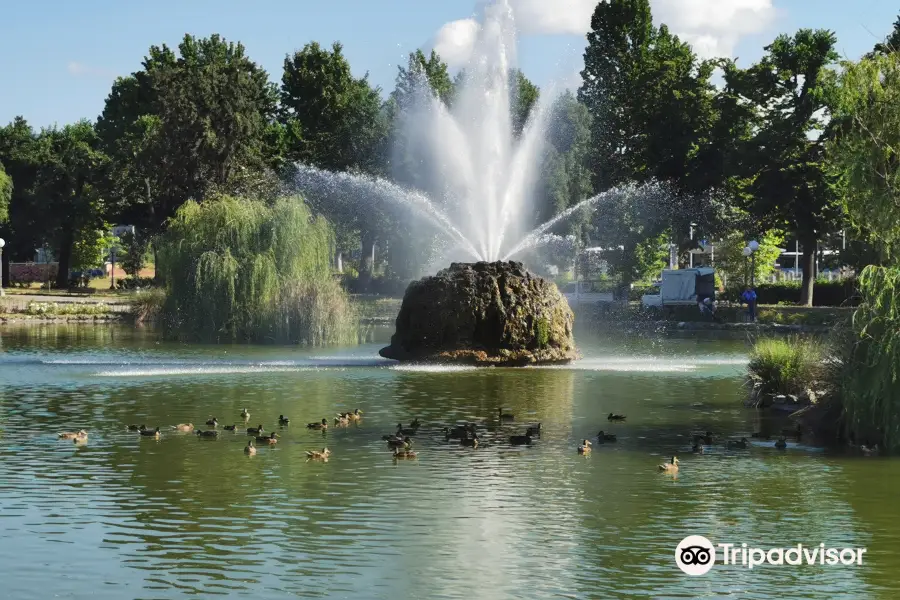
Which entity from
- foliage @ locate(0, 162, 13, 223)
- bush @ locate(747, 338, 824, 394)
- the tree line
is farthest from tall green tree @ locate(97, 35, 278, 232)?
bush @ locate(747, 338, 824, 394)

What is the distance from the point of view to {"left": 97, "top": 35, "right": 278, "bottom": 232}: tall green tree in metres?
88.9

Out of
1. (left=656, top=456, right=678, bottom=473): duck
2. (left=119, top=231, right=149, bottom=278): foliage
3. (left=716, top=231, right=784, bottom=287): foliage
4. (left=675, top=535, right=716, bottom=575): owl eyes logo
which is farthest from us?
(left=119, top=231, right=149, bottom=278): foliage

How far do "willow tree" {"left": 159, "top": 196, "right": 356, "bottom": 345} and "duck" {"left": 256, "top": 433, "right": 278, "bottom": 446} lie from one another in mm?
26259

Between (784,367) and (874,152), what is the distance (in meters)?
6.86

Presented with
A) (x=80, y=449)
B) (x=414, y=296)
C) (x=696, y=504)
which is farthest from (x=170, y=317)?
A: (x=696, y=504)

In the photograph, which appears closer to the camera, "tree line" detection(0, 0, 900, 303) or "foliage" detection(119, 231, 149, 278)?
"tree line" detection(0, 0, 900, 303)

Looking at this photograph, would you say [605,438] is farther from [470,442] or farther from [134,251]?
[134,251]

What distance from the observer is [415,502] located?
18.6 metres

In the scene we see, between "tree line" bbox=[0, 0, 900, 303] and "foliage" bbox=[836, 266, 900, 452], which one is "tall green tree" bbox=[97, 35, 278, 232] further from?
"foliage" bbox=[836, 266, 900, 452]

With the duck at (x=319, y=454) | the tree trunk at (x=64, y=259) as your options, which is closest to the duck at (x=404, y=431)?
the duck at (x=319, y=454)

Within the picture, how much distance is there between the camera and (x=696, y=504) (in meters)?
18.5

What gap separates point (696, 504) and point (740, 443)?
18.0ft

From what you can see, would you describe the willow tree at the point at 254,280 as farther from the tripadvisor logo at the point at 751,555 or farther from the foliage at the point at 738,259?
the foliage at the point at 738,259

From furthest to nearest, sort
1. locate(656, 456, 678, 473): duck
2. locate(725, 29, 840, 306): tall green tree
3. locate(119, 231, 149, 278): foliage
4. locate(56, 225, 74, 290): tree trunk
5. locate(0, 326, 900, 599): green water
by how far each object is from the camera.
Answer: locate(119, 231, 149, 278): foliage
locate(56, 225, 74, 290): tree trunk
locate(725, 29, 840, 306): tall green tree
locate(656, 456, 678, 473): duck
locate(0, 326, 900, 599): green water
